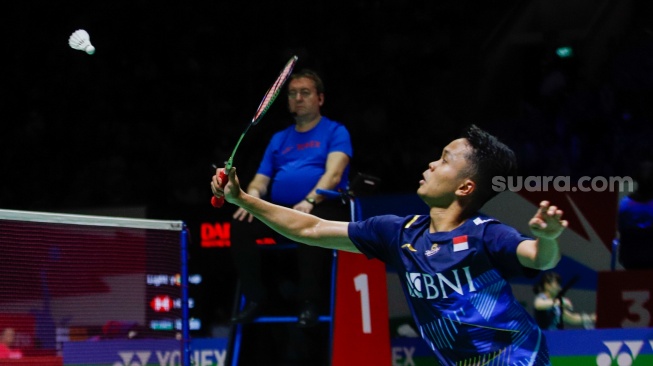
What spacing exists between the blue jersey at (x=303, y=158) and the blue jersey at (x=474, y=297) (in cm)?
255

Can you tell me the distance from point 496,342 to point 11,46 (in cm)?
1101

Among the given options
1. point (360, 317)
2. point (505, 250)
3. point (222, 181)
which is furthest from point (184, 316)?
point (505, 250)

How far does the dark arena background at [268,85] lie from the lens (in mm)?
10180

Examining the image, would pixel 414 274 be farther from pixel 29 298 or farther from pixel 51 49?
pixel 51 49

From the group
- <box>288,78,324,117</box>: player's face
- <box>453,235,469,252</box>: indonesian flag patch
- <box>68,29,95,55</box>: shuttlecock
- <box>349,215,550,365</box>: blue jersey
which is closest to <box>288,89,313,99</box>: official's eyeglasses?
<box>288,78,324,117</box>: player's face

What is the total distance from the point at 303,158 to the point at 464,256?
9.53ft

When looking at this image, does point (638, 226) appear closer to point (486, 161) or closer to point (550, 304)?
point (550, 304)

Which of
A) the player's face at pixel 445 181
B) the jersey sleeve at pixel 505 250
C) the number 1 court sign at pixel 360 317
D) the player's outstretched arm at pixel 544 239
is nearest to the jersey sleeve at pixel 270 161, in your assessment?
the number 1 court sign at pixel 360 317

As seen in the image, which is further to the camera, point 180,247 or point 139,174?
point 139,174

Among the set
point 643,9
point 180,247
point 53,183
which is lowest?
point 180,247

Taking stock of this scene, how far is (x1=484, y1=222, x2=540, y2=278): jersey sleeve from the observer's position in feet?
11.3

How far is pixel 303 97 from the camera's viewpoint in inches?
250

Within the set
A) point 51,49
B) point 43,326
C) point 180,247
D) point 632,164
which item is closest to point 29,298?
point 43,326

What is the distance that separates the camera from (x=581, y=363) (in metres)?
5.86
